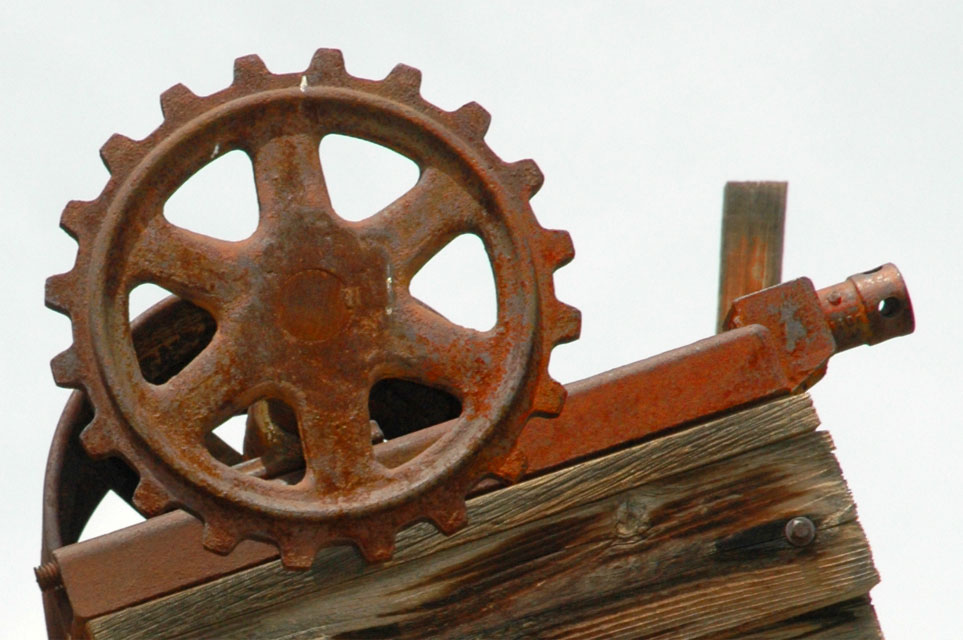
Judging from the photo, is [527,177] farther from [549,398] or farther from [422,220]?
[549,398]

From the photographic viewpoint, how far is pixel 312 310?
288 cm

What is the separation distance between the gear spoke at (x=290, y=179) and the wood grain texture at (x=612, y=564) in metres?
0.61

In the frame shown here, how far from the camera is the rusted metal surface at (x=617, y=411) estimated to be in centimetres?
298

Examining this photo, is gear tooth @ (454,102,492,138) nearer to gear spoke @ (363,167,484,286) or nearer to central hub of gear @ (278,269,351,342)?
gear spoke @ (363,167,484,286)

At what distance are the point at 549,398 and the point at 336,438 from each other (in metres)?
0.36

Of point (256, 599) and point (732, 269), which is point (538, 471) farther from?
point (732, 269)

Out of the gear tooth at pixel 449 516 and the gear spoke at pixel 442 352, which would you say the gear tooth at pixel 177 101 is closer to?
the gear spoke at pixel 442 352

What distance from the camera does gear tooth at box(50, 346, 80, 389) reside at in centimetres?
278

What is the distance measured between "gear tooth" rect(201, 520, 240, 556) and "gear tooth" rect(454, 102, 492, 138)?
2.59ft

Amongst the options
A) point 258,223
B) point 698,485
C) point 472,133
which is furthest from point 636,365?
point 258,223

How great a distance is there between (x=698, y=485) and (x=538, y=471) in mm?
295

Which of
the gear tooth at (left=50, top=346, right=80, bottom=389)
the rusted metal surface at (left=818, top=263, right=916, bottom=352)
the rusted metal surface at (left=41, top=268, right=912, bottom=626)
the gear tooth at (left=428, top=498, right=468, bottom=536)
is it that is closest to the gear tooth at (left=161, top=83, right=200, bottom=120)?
the gear tooth at (left=50, top=346, right=80, bottom=389)

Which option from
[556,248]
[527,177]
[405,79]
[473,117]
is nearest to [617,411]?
[556,248]

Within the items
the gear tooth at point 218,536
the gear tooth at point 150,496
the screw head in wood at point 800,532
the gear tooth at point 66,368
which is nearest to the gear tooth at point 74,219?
the gear tooth at point 66,368
